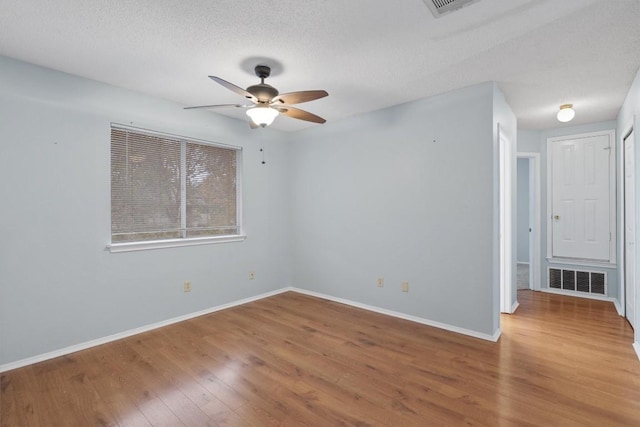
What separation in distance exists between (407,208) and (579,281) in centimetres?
307

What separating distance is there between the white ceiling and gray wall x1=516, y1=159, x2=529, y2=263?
391cm

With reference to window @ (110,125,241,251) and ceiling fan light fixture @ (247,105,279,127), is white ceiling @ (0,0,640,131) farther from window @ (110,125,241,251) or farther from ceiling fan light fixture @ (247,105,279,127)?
window @ (110,125,241,251)

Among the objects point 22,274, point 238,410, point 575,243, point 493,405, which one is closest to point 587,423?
point 493,405

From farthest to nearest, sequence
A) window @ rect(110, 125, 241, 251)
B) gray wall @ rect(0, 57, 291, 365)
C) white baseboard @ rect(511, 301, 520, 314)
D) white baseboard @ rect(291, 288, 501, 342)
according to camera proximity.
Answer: white baseboard @ rect(511, 301, 520, 314), window @ rect(110, 125, 241, 251), white baseboard @ rect(291, 288, 501, 342), gray wall @ rect(0, 57, 291, 365)

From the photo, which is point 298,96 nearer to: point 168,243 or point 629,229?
point 168,243

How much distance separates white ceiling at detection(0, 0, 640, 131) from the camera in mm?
1889

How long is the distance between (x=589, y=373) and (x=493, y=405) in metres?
1.01

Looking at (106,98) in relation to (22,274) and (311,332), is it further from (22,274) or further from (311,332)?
(311,332)

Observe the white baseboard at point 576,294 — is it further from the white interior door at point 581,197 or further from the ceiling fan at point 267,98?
the ceiling fan at point 267,98

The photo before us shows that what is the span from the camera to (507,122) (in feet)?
11.5

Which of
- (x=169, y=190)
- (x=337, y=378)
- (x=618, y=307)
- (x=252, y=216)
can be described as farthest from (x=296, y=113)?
(x=618, y=307)

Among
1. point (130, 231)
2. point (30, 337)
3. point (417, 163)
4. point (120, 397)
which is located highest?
point (417, 163)

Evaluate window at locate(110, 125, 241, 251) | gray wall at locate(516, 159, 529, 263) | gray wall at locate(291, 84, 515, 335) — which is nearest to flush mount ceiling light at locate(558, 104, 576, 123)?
gray wall at locate(291, 84, 515, 335)

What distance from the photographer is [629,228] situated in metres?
3.22
